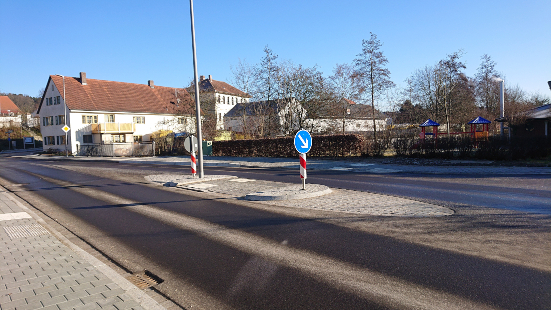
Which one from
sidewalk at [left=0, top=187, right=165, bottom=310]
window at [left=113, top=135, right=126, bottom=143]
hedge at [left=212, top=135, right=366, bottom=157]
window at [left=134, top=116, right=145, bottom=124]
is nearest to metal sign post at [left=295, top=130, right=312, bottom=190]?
sidewalk at [left=0, top=187, right=165, bottom=310]

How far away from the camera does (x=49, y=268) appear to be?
523 centimetres

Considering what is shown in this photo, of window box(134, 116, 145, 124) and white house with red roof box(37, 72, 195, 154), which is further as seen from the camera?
window box(134, 116, 145, 124)

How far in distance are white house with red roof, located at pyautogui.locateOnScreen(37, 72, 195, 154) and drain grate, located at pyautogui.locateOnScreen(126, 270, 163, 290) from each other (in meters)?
41.0

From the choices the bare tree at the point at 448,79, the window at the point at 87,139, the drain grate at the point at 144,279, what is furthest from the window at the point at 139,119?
the drain grate at the point at 144,279

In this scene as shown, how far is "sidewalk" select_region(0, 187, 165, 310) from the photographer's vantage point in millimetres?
4082

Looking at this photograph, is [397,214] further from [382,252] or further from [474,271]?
[474,271]

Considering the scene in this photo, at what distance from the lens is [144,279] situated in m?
4.96

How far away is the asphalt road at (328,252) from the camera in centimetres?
415

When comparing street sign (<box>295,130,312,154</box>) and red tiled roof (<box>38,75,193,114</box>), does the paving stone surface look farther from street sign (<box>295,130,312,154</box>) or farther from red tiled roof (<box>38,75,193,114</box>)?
red tiled roof (<box>38,75,193,114</box>)

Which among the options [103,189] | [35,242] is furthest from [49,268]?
[103,189]

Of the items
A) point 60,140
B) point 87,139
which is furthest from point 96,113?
point 60,140

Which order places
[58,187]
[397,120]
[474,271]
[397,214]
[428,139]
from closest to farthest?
1. [474,271]
2. [397,214]
3. [58,187]
4. [428,139]
5. [397,120]

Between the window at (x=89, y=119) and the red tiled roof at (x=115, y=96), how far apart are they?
3.63 feet

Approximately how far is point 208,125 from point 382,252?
34380mm
